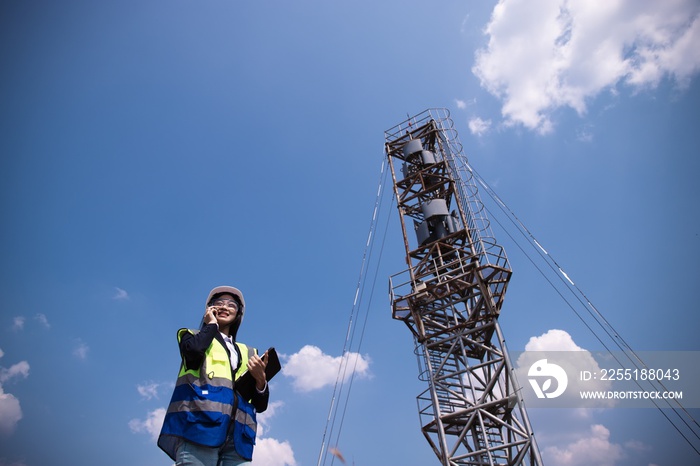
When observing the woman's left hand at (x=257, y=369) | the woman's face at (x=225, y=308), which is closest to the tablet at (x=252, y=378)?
the woman's left hand at (x=257, y=369)

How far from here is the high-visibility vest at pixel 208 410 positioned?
8.18ft

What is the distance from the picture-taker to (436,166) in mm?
20312

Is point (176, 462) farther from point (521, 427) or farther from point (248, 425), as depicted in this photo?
point (521, 427)

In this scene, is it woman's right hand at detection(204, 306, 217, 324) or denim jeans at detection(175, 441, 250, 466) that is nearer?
denim jeans at detection(175, 441, 250, 466)

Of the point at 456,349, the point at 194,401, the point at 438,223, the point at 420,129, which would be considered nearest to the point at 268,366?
the point at 194,401

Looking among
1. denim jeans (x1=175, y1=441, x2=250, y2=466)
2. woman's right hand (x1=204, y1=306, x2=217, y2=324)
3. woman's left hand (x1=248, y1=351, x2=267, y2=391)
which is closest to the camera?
denim jeans (x1=175, y1=441, x2=250, y2=466)

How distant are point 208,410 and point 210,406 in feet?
0.09

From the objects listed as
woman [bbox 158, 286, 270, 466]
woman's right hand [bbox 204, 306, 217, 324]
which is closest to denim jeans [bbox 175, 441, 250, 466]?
woman [bbox 158, 286, 270, 466]

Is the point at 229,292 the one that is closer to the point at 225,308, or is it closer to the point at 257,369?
the point at 225,308

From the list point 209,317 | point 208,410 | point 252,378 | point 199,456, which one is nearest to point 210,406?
point 208,410

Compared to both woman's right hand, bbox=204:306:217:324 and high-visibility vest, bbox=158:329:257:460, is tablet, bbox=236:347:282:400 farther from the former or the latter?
woman's right hand, bbox=204:306:217:324

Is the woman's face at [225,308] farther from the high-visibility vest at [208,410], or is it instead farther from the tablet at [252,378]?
the tablet at [252,378]

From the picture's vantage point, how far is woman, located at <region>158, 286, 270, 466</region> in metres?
2.48

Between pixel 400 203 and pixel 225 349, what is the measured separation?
17775 millimetres
